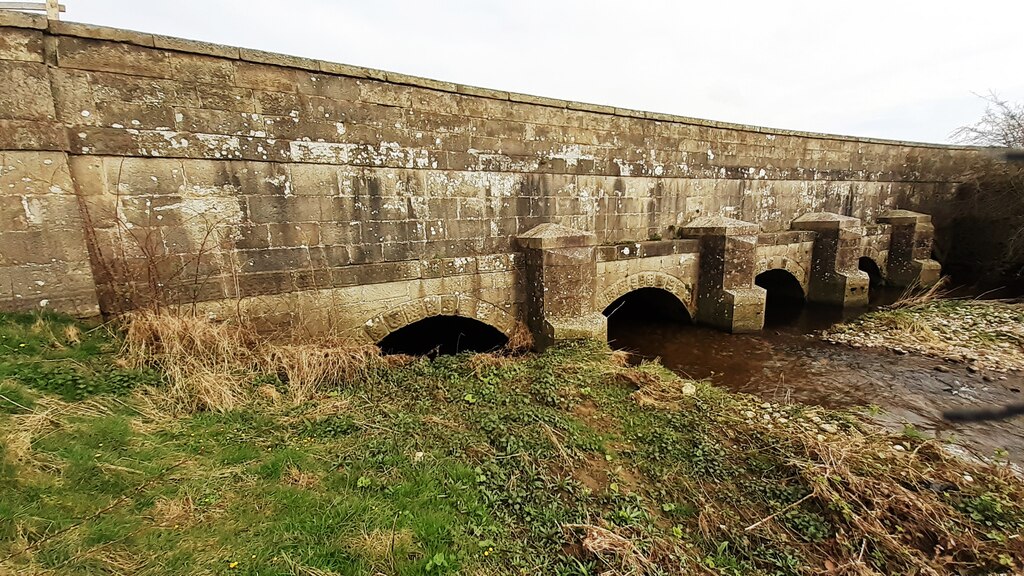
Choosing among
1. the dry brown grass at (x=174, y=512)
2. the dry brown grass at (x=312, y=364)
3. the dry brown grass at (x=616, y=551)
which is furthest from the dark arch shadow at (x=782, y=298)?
the dry brown grass at (x=174, y=512)

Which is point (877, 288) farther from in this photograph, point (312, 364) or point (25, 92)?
point (25, 92)

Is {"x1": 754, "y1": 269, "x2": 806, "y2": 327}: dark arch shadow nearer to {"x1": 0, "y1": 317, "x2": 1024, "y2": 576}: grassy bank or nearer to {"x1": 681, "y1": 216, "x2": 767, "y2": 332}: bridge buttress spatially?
{"x1": 681, "y1": 216, "x2": 767, "y2": 332}: bridge buttress

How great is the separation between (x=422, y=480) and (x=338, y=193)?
3.63 m

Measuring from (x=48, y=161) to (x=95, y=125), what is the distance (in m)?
0.52

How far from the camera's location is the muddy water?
4742 millimetres

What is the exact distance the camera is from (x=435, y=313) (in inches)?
241

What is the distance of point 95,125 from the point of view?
161 inches

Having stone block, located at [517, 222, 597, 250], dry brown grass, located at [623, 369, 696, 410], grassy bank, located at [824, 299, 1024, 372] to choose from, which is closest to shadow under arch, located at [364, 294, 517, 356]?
stone block, located at [517, 222, 597, 250]

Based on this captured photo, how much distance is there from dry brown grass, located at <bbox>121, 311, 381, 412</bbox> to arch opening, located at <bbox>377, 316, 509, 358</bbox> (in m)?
2.74

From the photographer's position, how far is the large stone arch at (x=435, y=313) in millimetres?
5770

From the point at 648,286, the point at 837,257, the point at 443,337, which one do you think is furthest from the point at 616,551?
the point at 837,257

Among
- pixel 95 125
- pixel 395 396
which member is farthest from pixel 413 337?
pixel 95 125

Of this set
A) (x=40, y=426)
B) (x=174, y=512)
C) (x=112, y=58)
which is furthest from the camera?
(x=112, y=58)

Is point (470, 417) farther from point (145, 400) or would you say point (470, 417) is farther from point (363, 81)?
point (363, 81)
